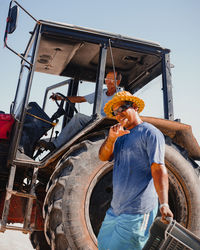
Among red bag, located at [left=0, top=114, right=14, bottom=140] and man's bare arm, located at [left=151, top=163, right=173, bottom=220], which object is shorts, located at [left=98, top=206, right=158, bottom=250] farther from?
red bag, located at [left=0, top=114, right=14, bottom=140]

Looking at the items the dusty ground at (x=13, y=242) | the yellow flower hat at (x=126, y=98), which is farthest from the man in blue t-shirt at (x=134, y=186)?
the dusty ground at (x=13, y=242)

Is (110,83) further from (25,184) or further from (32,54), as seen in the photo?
(25,184)

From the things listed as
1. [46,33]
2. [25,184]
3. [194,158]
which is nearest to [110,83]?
[46,33]

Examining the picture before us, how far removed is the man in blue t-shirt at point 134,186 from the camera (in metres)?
1.70

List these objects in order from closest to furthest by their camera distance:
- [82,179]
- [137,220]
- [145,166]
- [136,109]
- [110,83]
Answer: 1. [137,220]
2. [145,166]
3. [136,109]
4. [82,179]
5. [110,83]

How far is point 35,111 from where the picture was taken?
11.4ft

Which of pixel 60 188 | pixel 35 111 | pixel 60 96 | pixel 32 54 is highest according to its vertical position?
pixel 32 54

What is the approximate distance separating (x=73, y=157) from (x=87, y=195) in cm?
39

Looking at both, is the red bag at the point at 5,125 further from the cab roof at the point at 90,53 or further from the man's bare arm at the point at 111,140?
the man's bare arm at the point at 111,140

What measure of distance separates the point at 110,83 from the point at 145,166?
6.40 ft

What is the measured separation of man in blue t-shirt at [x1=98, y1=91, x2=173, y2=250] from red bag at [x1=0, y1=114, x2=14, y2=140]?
1.83 metres

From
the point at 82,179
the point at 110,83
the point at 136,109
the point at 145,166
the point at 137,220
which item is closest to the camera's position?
the point at 137,220

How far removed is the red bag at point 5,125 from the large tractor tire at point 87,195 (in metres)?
1.00

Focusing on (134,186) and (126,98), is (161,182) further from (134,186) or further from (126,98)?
(126,98)
